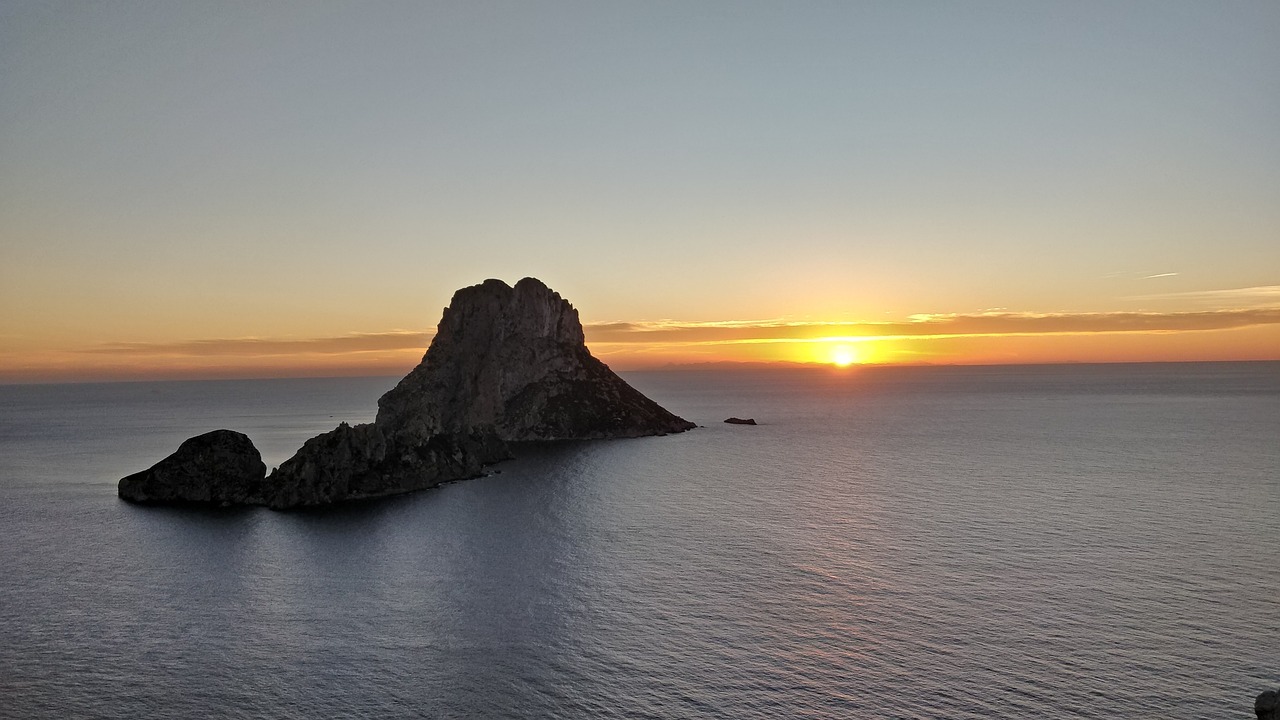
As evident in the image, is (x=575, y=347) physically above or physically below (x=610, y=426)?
above

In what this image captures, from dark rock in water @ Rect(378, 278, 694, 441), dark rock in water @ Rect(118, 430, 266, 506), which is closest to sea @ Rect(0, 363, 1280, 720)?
dark rock in water @ Rect(118, 430, 266, 506)

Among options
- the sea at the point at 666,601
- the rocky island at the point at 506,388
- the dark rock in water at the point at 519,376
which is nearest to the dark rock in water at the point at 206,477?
the sea at the point at 666,601

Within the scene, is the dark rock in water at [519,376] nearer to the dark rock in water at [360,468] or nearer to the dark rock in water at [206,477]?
the dark rock in water at [360,468]

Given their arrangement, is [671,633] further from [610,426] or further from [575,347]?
[575,347]

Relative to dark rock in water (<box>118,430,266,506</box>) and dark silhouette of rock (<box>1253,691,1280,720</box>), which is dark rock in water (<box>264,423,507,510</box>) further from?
dark silhouette of rock (<box>1253,691,1280,720</box>)

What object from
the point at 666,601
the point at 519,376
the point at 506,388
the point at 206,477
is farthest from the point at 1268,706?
the point at 519,376

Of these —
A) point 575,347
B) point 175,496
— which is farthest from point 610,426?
point 175,496

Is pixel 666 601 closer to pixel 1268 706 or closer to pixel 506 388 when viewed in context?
pixel 1268 706
